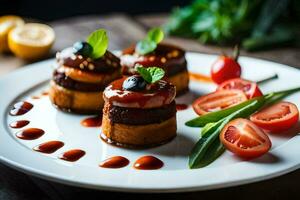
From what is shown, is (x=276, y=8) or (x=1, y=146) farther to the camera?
(x=276, y=8)

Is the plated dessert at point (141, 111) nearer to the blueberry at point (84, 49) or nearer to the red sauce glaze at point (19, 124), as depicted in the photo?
the blueberry at point (84, 49)

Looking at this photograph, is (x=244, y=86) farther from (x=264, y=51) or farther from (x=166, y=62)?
(x=264, y=51)

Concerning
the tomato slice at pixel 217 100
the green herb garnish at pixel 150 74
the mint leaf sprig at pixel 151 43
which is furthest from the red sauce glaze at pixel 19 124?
the tomato slice at pixel 217 100

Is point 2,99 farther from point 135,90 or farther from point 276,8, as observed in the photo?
point 276,8

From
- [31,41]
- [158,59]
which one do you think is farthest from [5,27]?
[158,59]

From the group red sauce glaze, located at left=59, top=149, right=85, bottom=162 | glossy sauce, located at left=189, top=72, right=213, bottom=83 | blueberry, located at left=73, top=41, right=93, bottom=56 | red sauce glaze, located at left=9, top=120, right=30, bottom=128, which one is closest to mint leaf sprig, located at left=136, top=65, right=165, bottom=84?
red sauce glaze, located at left=59, top=149, right=85, bottom=162

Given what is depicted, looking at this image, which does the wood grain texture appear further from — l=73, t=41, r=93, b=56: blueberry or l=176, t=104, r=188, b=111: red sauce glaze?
l=73, t=41, r=93, b=56: blueberry

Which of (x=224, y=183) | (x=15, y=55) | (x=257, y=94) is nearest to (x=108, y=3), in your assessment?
(x=15, y=55)
